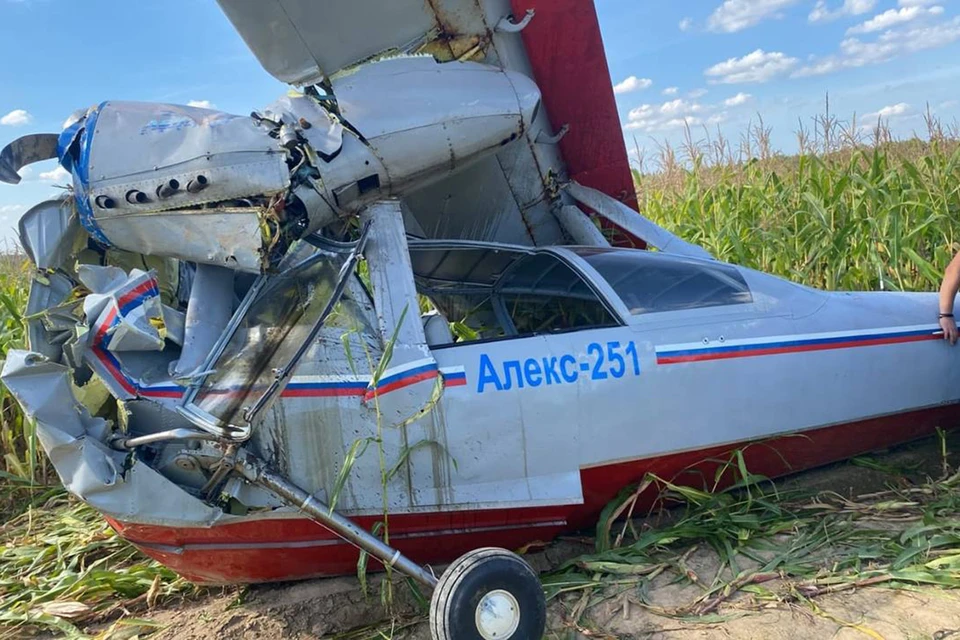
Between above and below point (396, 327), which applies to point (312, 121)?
above

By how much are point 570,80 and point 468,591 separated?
2.90 m

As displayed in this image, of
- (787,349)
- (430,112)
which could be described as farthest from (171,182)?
(787,349)

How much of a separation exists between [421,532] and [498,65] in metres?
2.38

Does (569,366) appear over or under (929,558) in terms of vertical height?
over

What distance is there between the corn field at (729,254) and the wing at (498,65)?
1.83 metres

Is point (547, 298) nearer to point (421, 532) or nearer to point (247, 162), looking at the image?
point (421, 532)

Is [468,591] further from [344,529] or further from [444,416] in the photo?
[444,416]

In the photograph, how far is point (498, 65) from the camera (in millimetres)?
3932

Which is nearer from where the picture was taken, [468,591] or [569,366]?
[468,591]

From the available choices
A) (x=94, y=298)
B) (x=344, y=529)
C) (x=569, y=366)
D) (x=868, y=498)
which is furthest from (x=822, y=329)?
(x=94, y=298)

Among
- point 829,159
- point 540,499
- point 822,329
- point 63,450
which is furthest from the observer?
point 829,159

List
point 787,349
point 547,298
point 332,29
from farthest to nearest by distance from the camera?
point 547,298
point 787,349
point 332,29

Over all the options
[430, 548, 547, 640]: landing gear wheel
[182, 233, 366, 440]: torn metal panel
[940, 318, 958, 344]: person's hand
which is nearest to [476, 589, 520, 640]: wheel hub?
[430, 548, 547, 640]: landing gear wheel

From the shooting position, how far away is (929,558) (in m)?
3.21
